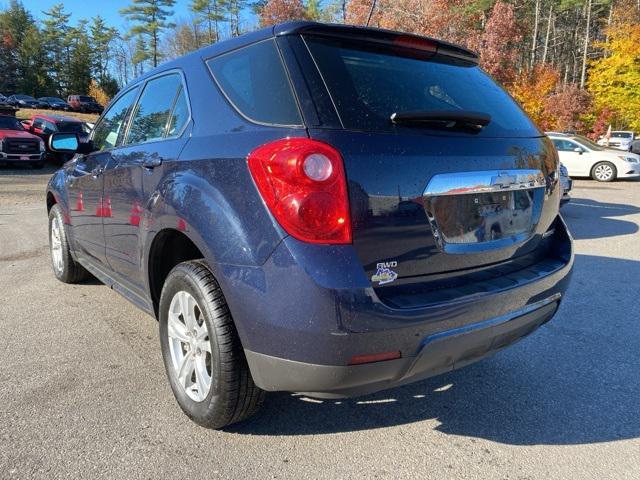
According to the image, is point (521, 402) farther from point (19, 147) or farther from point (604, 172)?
point (19, 147)

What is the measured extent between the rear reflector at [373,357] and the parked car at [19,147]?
18693 millimetres

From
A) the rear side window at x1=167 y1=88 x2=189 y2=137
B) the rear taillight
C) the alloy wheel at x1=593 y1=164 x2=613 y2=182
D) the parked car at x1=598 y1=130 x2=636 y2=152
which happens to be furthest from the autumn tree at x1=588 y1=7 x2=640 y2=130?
the rear taillight

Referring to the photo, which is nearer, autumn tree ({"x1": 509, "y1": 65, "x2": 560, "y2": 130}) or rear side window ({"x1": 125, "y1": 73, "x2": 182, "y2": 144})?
rear side window ({"x1": 125, "y1": 73, "x2": 182, "y2": 144})

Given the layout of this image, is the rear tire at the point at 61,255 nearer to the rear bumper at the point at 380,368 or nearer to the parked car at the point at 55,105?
the rear bumper at the point at 380,368

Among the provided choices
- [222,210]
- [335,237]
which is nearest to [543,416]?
[335,237]

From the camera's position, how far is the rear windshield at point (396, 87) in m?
2.03

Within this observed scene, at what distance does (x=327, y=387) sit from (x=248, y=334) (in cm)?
37

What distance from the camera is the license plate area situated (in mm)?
2047

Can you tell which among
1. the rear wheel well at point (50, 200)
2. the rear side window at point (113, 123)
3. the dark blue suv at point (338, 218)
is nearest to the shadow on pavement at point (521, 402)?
the dark blue suv at point (338, 218)

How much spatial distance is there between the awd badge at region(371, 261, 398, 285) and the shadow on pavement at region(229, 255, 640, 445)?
97 centimetres

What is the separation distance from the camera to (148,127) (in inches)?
121

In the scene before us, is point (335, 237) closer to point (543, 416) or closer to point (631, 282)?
point (543, 416)

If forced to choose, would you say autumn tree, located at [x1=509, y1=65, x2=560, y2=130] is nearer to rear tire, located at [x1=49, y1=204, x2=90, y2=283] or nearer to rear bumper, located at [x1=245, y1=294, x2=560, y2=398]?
rear tire, located at [x1=49, y1=204, x2=90, y2=283]

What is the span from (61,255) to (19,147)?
48.9 feet
